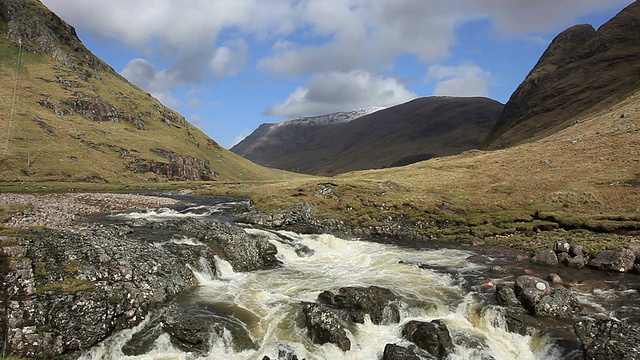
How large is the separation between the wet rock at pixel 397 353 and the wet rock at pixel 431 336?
1093 mm

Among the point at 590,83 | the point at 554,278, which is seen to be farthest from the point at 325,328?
the point at 590,83

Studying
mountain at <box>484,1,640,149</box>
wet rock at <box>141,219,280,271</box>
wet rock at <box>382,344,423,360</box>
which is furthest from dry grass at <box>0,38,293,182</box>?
mountain at <box>484,1,640,149</box>

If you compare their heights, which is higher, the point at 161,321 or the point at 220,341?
the point at 161,321

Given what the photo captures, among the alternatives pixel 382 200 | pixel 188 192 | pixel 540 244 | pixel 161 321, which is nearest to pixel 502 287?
pixel 540 244

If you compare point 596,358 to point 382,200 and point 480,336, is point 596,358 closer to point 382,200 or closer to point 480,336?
point 480,336

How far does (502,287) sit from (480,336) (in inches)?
221

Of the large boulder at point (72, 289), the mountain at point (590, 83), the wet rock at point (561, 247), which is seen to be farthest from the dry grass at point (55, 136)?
the mountain at point (590, 83)

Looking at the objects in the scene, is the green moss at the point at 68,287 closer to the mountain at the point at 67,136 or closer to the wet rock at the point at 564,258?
the wet rock at the point at 564,258

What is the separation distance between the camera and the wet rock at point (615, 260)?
30219mm

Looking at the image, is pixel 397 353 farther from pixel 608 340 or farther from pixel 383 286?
pixel 608 340

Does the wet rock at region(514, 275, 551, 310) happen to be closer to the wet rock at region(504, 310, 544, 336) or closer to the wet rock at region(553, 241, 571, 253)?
the wet rock at region(504, 310, 544, 336)

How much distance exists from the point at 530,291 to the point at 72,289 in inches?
1119

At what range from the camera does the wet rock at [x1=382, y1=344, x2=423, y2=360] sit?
18125mm

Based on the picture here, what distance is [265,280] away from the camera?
96.1ft
